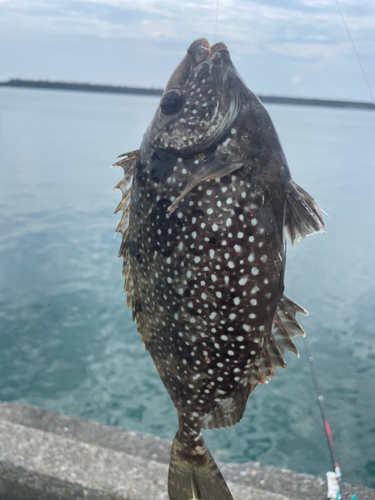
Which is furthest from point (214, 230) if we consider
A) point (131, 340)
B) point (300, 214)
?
Result: point (131, 340)

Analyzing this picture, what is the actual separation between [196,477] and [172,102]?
1704mm

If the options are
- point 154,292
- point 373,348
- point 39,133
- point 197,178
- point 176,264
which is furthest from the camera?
point 39,133

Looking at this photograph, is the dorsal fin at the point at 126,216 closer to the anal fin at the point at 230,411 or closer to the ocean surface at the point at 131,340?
the anal fin at the point at 230,411

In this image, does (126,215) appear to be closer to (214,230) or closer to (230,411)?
(214,230)

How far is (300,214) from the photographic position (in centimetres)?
166

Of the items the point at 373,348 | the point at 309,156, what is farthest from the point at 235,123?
the point at 309,156

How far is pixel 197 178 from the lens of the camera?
1596mm

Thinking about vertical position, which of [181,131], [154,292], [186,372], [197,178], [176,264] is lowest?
[186,372]

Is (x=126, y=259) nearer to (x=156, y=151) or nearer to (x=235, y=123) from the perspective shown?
(x=156, y=151)

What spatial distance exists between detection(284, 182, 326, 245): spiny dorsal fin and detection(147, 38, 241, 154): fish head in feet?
1.14

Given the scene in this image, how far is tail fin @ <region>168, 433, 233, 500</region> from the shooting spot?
6.89 ft

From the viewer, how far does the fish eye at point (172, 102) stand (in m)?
1.71

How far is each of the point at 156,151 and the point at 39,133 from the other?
36725 millimetres

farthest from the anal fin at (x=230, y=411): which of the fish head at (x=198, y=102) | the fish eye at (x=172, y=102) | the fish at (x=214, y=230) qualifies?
the fish eye at (x=172, y=102)
